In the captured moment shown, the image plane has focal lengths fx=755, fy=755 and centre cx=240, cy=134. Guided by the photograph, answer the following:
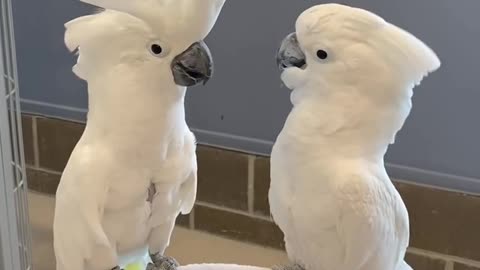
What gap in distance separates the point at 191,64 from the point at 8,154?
0.36 meters

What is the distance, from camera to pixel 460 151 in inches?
68.5

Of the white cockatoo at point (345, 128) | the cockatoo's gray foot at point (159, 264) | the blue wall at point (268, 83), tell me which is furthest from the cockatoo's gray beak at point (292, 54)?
the blue wall at point (268, 83)

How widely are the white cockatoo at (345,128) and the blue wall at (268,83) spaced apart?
570 mm

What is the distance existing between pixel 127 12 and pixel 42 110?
3.91 feet

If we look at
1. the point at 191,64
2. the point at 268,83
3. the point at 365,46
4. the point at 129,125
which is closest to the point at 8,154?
the point at 129,125

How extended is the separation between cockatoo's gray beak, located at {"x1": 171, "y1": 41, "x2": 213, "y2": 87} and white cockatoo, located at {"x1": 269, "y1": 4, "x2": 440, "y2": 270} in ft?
0.52

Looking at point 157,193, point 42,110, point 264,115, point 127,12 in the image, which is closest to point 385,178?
point 157,193

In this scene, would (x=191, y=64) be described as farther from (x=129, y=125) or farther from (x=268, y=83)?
(x=268, y=83)

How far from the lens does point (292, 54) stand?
1.17m

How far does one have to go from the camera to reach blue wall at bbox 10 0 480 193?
66.1 inches

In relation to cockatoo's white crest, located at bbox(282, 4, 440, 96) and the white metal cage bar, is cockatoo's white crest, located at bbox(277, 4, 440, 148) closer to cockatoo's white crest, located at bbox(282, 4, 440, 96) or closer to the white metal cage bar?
cockatoo's white crest, located at bbox(282, 4, 440, 96)

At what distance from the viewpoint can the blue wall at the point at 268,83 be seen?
66.1 inches

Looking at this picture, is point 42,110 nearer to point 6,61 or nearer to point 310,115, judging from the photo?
point 6,61

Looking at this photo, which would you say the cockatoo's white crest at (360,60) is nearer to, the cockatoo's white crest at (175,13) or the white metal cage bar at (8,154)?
the cockatoo's white crest at (175,13)
